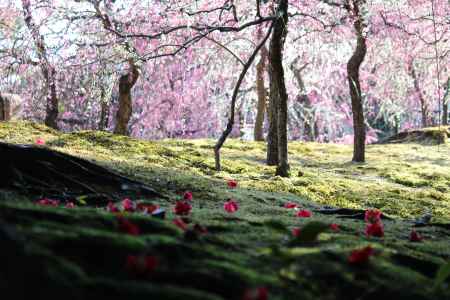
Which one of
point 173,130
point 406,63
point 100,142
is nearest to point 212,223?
point 100,142

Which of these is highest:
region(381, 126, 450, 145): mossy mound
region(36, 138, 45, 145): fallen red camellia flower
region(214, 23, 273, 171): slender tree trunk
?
region(214, 23, 273, 171): slender tree trunk

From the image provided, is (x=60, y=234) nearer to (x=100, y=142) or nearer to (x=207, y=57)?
(x=100, y=142)

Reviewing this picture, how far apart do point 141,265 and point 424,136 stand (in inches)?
742

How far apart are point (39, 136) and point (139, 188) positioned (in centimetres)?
528

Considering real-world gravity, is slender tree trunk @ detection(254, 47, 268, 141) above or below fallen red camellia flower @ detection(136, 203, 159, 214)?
above

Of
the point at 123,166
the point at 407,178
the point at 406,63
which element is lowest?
the point at 407,178

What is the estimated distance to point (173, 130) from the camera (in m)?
24.4

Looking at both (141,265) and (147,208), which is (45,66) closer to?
(147,208)

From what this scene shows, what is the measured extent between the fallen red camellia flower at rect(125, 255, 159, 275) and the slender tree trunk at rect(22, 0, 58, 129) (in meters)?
11.9

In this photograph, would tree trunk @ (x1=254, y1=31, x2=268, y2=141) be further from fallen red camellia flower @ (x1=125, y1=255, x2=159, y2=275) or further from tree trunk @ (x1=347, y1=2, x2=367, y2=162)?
fallen red camellia flower @ (x1=125, y1=255, x2=159, y2=275)

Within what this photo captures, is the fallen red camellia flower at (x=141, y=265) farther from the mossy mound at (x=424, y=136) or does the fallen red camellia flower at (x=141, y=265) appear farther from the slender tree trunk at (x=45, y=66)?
the mossy mound at (x=424, y=136)

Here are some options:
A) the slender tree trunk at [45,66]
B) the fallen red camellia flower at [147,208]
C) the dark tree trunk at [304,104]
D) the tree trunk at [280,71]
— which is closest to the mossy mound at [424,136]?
the dark tree trunk at [304,104]

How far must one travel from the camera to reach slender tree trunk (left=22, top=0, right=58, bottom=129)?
551 inches

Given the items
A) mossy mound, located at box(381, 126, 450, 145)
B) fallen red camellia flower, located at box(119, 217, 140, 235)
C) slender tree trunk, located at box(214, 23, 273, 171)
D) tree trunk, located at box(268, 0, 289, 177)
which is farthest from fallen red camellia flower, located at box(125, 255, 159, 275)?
mossy mound, located at box(381, 126, 450, 145)
